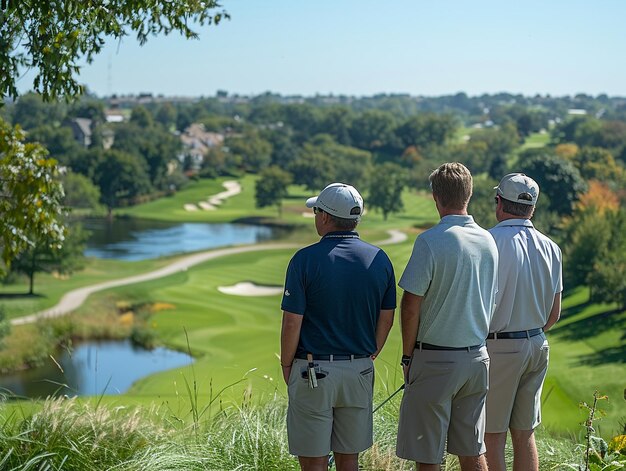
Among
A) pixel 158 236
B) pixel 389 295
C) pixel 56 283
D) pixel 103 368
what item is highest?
pixel 389 295

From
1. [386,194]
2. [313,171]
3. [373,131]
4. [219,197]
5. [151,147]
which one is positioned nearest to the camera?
[386,194]

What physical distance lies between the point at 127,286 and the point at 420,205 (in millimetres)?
51334

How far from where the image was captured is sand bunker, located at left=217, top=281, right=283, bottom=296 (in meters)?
42.4

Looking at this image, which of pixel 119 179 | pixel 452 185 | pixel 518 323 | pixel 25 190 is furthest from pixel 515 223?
pixel 119 179

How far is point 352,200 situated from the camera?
434 cm

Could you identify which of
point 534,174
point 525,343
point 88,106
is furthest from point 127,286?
point 88,106

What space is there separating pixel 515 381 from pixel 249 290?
1533 inches

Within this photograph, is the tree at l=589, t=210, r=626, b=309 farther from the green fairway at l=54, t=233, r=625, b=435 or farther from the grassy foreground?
the green fairway at l=54, t=233, r=625, b=435

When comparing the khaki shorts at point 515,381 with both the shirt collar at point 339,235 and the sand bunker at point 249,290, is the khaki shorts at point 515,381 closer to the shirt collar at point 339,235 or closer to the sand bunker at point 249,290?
→ the shirt collar at point 339,235

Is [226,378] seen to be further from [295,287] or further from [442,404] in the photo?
[295,287]

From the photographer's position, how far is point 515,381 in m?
4.75

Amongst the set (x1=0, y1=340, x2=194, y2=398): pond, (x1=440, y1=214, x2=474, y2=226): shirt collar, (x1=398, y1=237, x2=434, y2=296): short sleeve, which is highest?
(x1=440, y1=214, x2=474, y2=226): shirt collar

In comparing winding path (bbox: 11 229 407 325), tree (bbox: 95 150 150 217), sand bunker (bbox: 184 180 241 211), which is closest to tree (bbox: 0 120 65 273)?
winding path (bbox: 11 229 407 325)

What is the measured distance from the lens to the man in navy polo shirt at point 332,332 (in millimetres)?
4207
